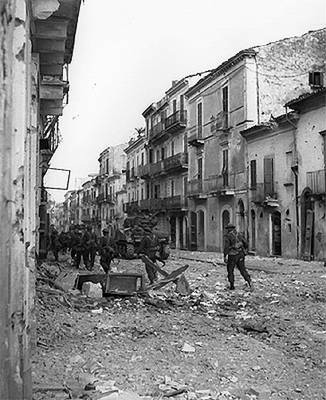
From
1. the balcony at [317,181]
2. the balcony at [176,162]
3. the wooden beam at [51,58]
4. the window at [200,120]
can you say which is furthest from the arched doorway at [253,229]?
the wooden beam at [51,58]

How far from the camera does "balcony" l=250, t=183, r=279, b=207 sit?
25.3 m

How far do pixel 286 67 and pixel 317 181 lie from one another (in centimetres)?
878

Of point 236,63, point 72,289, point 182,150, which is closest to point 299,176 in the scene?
point 236,63

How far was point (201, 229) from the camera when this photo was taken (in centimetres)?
3478

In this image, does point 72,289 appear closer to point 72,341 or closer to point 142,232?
point 72,341

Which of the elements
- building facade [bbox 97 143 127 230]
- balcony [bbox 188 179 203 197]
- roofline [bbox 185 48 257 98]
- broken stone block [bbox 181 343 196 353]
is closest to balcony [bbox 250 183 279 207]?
roofline [bbox 185 48 257 98]

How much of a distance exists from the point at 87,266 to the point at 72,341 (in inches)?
424

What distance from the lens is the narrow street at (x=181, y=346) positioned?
5.59 metres

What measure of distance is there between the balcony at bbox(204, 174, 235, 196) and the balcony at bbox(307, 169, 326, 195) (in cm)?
744

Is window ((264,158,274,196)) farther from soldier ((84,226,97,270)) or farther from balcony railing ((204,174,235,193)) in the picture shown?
soldier ((84,226,97,270))

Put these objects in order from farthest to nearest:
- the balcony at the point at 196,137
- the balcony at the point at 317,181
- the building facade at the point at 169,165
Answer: the building facade at the point at 169,165 < the balcony at the point at 196,137 < the balcony at the point at 317,181

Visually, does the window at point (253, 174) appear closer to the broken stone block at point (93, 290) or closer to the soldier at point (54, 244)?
the soldier at point (54, 244)

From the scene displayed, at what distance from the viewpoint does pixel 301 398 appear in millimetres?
5430

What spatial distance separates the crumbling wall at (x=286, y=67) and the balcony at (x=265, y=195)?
150 inches
